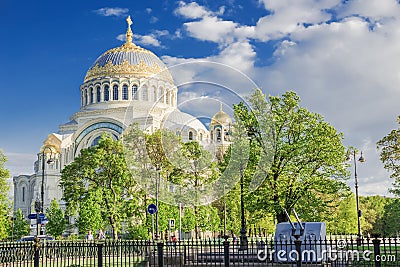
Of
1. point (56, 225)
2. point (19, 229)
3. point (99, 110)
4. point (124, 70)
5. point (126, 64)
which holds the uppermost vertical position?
point (126, 64)

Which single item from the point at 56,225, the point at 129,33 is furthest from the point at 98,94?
the point at 56,225

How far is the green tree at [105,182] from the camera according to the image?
4109 cm

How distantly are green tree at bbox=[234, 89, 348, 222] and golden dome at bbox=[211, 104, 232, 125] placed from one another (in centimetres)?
1003

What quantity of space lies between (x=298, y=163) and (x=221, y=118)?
12511 mm

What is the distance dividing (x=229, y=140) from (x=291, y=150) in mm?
10770

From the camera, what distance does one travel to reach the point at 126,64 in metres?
75.4

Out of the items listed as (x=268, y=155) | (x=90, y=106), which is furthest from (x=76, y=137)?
(x=268, y=155)

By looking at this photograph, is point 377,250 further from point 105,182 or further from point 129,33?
point 129,33

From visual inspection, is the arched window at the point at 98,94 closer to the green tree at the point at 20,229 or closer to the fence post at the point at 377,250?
the green tree at the point at 20,229

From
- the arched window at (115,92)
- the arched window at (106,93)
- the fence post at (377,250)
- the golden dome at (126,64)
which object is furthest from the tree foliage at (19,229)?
the fence post at (377,250)

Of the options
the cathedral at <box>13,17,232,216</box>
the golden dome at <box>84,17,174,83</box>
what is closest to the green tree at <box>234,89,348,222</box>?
the cathedral at <box>13,17,232,216</box>

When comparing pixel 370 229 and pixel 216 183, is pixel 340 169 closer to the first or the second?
pixel 216 183

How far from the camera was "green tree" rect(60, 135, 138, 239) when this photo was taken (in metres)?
41.1

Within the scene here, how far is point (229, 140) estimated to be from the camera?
63.4 feet
